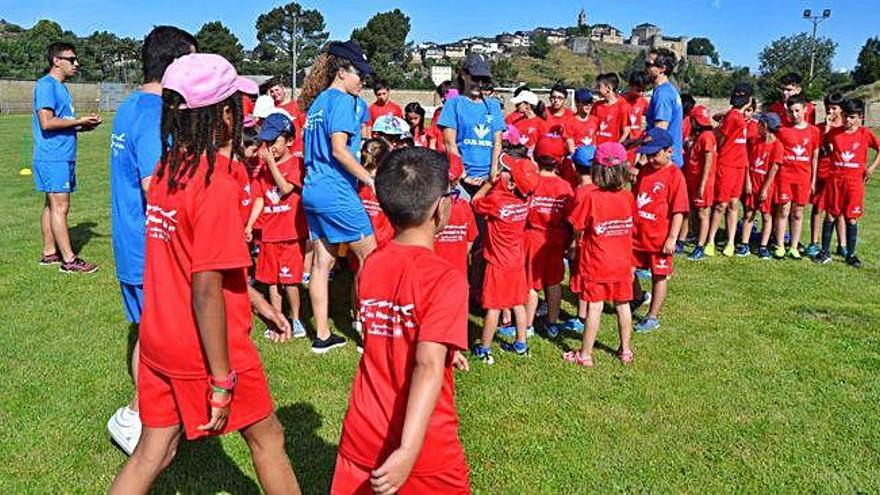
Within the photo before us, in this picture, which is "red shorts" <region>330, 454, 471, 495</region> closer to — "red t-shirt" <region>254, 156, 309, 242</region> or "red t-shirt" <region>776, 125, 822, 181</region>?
"red t-shirt" <region>254, 156, 309, 242</region>

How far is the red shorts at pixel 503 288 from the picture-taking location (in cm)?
558

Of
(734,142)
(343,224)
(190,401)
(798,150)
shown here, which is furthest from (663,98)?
(190,401)

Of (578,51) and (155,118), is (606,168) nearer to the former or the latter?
(155,118)

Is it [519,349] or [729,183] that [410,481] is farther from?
[729,183]

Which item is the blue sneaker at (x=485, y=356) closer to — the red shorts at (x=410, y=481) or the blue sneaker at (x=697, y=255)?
the red shorts at (x=410, y=481)

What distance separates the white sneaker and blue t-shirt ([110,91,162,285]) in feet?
2.89

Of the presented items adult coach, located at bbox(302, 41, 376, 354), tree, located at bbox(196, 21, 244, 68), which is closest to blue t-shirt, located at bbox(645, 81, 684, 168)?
adult coach, located at bbox(302, 41, 376, 354)

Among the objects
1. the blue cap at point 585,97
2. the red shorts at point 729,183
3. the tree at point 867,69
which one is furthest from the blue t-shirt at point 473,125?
the tree at point 867,69

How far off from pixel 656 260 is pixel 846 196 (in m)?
4.41

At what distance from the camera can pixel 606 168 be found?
543 cm

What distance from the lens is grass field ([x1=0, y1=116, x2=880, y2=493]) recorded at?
405cm

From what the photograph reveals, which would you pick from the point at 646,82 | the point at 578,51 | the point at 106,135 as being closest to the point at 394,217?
the point at 646,82

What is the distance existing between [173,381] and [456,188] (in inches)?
132

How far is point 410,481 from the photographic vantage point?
2.53 m
